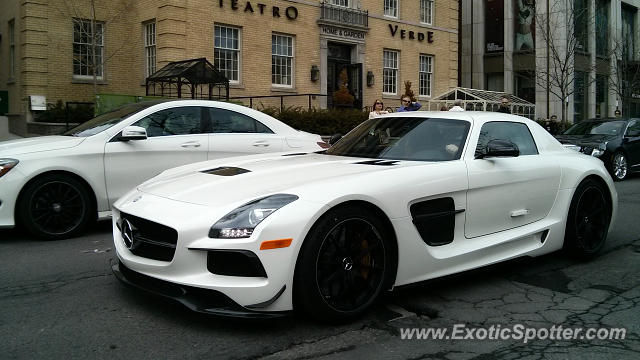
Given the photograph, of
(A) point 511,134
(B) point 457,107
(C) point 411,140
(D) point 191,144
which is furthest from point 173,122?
(B) point 457,107

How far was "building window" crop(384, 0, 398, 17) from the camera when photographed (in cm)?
2456

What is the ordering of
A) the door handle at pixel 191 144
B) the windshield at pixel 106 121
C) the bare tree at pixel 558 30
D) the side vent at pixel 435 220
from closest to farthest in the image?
the side vent at pixel 435 220, the windshield at pixel 106 121, the door handle at pixel 191 144, the bare tree at pixel 558 30

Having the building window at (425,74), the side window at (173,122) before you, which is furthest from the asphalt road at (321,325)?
the building window at (425,74)

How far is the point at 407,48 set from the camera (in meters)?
25.4

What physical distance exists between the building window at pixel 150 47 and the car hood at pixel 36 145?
1268cm

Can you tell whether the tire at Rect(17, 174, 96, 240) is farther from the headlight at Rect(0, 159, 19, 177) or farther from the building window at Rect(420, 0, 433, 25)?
the building window at Rect(420, 0, 433, 25)

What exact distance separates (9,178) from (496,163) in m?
4.92

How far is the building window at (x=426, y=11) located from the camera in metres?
26.4

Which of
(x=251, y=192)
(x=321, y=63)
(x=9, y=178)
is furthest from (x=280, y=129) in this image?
(x=321, y=63)

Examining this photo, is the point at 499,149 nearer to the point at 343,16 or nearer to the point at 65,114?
the point at 65,114

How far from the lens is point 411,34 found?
2547 cm

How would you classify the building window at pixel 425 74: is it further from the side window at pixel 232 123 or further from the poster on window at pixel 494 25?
the side window at pixel 232 123

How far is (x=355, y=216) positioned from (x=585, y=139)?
12.7m

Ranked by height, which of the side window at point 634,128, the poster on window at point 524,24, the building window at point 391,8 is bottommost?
the side window at point 634,128
